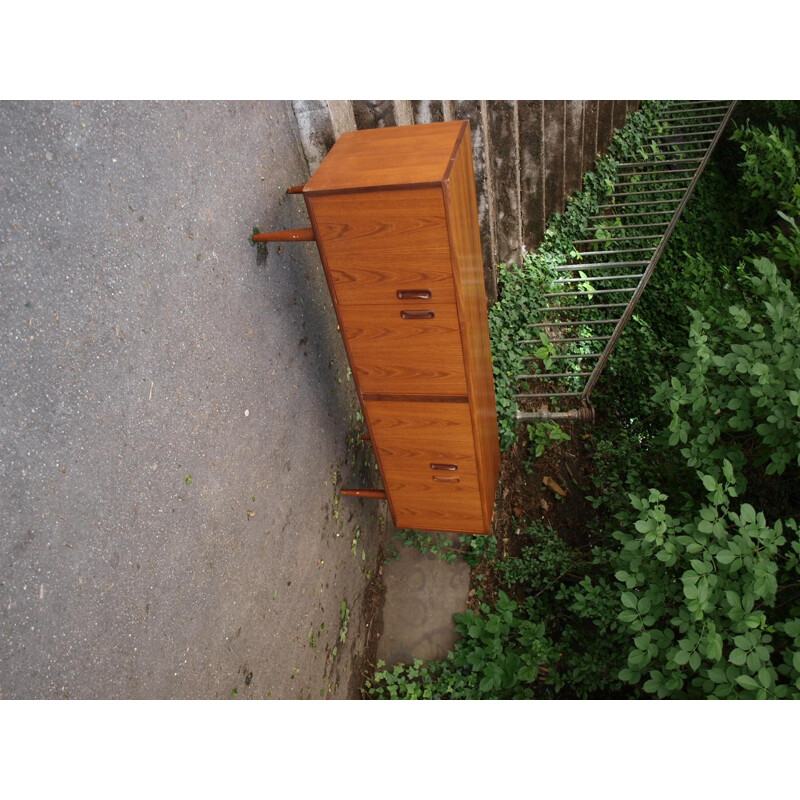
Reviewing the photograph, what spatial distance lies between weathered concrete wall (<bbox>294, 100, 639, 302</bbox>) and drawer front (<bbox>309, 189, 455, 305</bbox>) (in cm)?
166

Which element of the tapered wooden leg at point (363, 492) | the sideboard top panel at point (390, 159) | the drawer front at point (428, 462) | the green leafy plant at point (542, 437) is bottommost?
the green leafy plant at point (542, 437)

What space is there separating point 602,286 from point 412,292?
3672 millimetres

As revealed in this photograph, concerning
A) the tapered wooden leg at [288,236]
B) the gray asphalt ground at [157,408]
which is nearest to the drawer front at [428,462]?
the gray asphalt ground at [157,408]

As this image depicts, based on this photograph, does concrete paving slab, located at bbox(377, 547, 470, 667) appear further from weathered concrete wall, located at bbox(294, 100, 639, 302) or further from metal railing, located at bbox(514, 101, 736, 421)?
weathered concrete wall, located at bbox(294, 100, 639, 302)

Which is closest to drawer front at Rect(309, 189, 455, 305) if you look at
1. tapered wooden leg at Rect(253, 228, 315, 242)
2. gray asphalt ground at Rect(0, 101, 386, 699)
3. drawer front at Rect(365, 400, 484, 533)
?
tapered wooden leg at Rect(253, 228, 315, 242)

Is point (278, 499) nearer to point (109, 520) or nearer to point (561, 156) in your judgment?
point (109, 520)

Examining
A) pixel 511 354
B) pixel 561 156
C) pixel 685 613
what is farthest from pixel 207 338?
pixel 561 156

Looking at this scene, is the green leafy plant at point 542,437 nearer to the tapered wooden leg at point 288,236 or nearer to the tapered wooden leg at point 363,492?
the tapered wooden leg at point 363,492

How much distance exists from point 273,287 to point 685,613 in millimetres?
2164

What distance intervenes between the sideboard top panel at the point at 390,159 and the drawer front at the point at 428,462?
3.32 ft

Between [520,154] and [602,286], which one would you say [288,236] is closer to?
[520,154]

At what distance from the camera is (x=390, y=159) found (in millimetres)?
2365

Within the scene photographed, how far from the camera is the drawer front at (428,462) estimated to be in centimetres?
288

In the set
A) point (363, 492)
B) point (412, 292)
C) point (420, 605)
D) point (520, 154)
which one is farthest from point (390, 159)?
point (520, 154)
